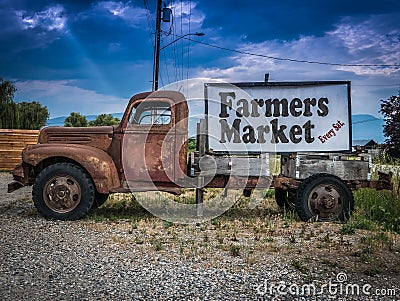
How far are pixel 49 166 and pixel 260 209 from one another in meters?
4.10

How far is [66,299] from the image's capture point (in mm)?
3990

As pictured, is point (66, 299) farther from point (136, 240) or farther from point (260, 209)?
point (260, 209)

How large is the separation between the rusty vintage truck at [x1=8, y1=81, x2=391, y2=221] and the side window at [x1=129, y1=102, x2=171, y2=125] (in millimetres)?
17

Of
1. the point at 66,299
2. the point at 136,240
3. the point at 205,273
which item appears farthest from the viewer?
the point at 136,240

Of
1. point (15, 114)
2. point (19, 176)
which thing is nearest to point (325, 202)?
point (19, 176)

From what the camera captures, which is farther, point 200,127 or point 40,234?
point 200,127

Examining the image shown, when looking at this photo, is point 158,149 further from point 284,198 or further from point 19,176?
point 284,198

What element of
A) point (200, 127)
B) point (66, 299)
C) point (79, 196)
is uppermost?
point (200, 127)

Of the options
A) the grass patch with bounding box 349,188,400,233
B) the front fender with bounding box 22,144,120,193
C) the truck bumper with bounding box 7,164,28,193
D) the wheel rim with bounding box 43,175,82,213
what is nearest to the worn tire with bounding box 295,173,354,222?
the grass patch with bounding box 349,188,400,233

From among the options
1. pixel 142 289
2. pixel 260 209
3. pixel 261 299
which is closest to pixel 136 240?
pixel 142 289

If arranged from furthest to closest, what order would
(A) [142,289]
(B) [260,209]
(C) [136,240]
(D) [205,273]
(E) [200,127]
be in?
1. (B) [260,209]
2. (E) [200,127]
3. (C) [136,240]
4. (D) [205,273]
5. (A) [142,289]

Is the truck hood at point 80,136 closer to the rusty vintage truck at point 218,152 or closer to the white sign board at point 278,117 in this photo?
the rusty vintage truck at point 218,152

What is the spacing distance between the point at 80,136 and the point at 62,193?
1.12 m

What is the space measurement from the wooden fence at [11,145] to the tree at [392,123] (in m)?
15.2
